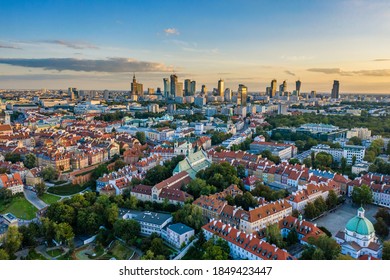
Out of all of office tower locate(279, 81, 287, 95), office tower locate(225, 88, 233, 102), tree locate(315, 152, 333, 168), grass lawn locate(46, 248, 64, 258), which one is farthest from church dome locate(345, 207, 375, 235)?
office tower locate(279, 81, 287, 95)

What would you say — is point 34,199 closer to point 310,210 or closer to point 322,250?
point 310,210

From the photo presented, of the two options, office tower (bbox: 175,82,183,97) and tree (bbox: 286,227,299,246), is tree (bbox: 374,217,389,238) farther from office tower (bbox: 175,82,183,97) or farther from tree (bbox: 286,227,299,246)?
office tower (bbox: 175,82,183,97)

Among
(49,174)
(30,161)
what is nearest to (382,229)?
(49,174)

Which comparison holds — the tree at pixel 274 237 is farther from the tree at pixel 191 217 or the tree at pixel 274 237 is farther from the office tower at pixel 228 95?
the office tower at pixel 228 95

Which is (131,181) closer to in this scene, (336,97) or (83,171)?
(83,171)

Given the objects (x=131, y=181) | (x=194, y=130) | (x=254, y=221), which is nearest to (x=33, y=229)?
(x=131, y=181)
